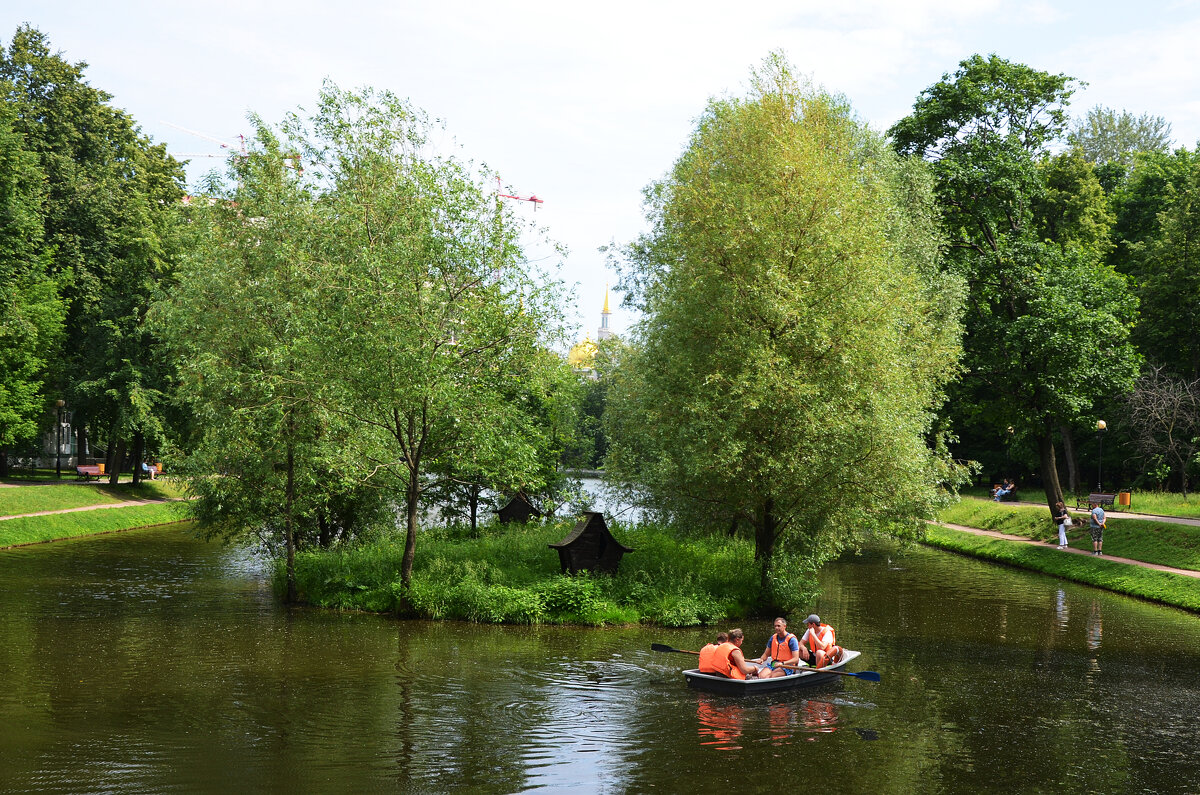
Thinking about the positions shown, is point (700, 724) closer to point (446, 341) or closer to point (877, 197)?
point (446, 341)

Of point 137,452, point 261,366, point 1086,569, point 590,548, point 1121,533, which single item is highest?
point 261,366

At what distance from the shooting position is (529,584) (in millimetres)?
24547

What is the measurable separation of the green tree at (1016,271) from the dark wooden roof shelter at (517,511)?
19902 millimetres

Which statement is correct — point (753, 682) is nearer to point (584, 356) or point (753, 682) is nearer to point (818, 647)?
point (818, 647)

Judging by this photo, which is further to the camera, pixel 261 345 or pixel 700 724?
pixel 261 345

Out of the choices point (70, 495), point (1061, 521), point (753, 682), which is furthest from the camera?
point (70, 495)

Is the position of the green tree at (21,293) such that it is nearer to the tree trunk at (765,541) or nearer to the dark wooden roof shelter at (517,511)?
the dark wooden roof shelter at (517,511)

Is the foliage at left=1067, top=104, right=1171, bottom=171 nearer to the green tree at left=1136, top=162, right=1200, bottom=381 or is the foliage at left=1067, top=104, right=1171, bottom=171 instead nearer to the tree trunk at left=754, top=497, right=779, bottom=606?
the green tree at left=1136, top=162, right=1200, bottom=381

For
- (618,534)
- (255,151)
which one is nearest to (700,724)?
(618,534)

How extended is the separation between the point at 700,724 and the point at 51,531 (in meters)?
34.3

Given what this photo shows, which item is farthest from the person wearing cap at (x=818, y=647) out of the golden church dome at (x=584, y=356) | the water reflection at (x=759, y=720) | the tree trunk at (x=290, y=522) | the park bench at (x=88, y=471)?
the park bench at (x=88, y=471)

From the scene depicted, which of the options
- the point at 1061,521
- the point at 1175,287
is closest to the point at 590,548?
the point at 1061,521

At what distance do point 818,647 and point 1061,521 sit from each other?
24.3 metres

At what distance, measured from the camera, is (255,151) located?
26.5 metres
